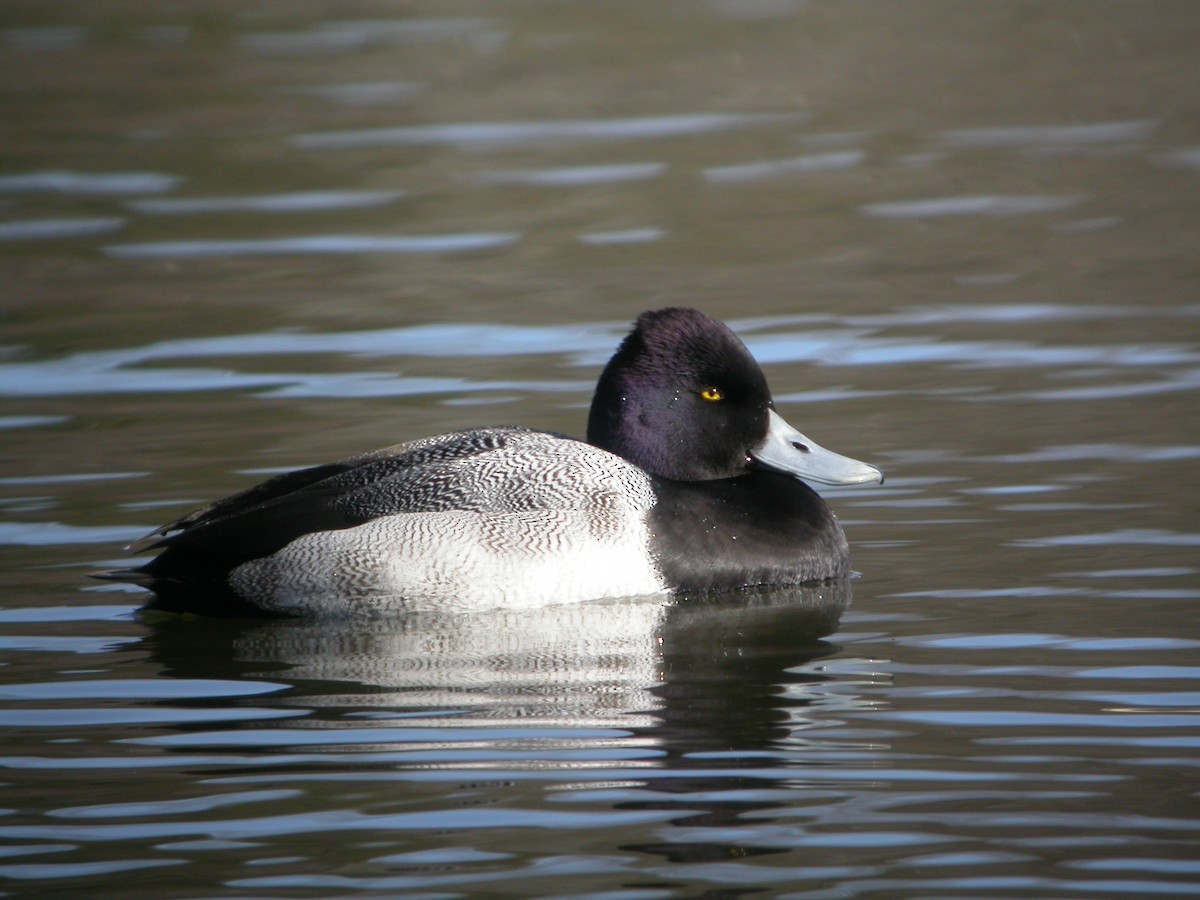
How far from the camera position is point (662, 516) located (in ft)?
23.1

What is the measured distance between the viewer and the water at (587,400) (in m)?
4.84

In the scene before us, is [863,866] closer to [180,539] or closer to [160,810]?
[160,810]

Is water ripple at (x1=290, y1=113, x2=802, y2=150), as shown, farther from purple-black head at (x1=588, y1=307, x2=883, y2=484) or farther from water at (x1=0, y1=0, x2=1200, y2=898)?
purple-black head at (x1=588, y1=307, x2=883, y2=484)

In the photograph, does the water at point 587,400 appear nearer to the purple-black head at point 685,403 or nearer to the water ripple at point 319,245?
the water ripple at point 319,245

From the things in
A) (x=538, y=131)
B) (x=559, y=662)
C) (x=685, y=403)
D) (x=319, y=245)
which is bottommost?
(x=559, y=662)

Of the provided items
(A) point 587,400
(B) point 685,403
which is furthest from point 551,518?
(A) point 587,400

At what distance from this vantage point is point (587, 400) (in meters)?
9.80

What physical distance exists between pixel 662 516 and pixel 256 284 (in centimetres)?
630

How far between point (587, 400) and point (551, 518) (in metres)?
2.93

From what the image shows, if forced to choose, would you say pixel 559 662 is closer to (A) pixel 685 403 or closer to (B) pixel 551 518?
(B) pixel 551 518

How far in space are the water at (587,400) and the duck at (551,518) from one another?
14cm

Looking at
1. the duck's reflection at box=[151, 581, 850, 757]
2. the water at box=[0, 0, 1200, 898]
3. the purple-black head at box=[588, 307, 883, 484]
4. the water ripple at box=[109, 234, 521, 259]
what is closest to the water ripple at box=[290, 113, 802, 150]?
the water at box=[0, 0, 1200, 898]

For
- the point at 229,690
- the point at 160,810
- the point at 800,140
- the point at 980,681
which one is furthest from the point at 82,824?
the point at 800,140

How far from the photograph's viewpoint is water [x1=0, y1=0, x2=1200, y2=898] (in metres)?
4.84
